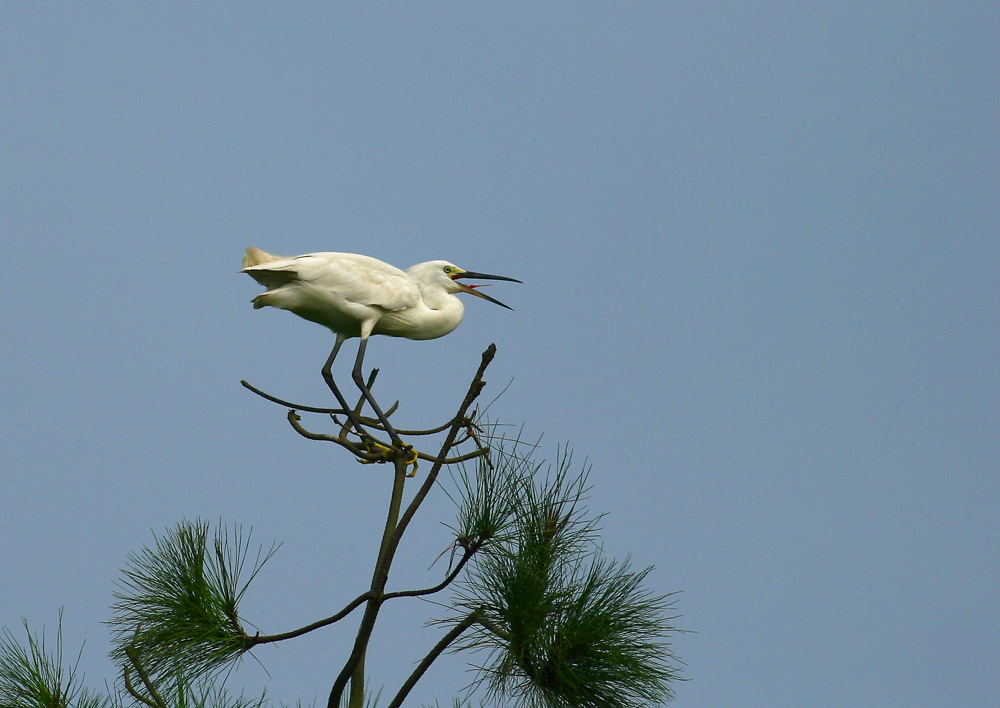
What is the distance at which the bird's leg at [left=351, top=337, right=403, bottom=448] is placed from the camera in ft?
10.7

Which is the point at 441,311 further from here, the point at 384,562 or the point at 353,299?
the point at 384,562

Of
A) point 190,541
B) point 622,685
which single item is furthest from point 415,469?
point 622,685

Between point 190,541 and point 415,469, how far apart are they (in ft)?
2.18

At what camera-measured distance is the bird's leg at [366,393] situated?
326cm

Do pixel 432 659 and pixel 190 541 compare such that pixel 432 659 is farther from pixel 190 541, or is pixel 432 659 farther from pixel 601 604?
pixel 190 541

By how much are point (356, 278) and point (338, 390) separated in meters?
0.35

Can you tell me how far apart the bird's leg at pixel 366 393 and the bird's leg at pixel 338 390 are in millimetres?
62

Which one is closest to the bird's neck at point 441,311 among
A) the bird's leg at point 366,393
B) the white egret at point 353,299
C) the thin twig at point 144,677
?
the white egret at point 353,299

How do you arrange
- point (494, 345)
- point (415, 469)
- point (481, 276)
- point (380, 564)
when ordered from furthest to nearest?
point (481, 276)
point (415, 469)
point (380, 564)
point (494, 345)

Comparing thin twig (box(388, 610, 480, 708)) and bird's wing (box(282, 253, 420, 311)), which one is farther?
bird's wing (box(282, 253, 420, 311))

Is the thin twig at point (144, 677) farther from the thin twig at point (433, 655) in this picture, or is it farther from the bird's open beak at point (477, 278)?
the bird's open beak at point (477, 278)


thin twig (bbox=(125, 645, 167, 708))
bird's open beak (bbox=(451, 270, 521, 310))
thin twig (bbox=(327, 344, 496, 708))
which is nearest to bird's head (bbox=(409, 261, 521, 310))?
bird's open beak (bbox=(451, 270, 521, 310))

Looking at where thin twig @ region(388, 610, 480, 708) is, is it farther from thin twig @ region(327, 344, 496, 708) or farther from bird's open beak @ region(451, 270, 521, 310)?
bird's open beak @ region(451, 270, 521, 310)

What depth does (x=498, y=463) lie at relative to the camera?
9.04ft
